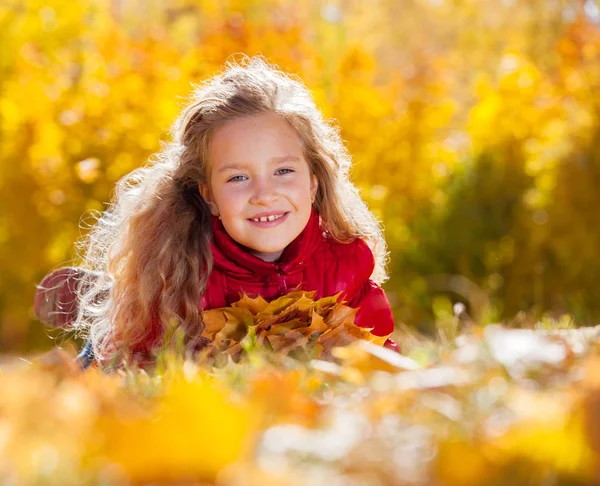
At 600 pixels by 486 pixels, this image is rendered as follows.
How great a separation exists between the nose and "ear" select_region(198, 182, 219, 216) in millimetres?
233

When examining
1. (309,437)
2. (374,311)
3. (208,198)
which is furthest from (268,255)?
(309,437)

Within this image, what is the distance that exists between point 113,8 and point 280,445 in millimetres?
13048

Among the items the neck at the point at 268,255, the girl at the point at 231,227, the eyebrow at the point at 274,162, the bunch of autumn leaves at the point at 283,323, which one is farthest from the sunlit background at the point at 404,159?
the bunch of autumn leaves at the point at 283,323

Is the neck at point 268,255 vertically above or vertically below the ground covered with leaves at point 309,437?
above

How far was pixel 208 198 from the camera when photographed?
3102 mm

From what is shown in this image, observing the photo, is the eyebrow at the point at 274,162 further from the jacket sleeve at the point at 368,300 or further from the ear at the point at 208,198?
the jacket sleeve at the point at 368,300

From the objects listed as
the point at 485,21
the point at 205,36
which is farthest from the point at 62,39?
the point at 485,21

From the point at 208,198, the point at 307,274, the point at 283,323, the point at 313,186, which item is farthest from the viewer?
the point at 313,186

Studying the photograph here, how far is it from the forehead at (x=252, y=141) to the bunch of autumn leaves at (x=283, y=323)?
1.54 feet

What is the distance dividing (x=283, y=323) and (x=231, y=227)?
1.69ft

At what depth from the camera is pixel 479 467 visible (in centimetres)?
78

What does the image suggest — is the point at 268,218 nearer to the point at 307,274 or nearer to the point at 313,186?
the point at 307,274

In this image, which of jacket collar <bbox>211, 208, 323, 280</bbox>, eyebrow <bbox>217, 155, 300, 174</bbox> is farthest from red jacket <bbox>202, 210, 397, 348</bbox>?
eyebrow <bbox>217, 155, 300, 174</bbox>

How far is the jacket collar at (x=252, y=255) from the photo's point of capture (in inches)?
115
